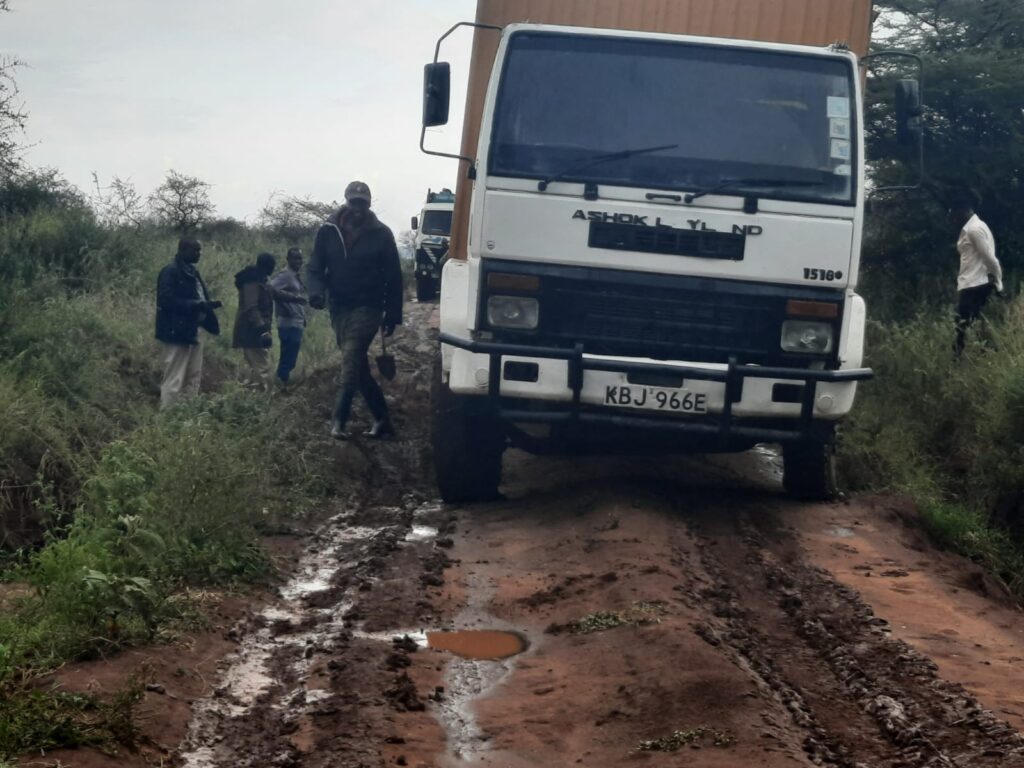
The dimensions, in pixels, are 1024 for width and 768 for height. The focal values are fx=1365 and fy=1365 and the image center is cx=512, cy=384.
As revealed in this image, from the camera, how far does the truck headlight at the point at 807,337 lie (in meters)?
7.65

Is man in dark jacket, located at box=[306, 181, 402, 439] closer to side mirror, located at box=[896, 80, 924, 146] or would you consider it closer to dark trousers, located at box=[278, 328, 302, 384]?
dark trousers, located at box=[278, 328, 302, 384]

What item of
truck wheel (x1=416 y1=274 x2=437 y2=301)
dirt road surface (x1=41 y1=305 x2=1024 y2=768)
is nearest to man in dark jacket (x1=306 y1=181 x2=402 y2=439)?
dirt road surface (x1=41 y1=305 x2=1024 y2=768)

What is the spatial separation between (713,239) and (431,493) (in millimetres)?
2729

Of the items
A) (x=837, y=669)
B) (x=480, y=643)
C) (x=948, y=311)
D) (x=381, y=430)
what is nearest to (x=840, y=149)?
(x=837, y=669)

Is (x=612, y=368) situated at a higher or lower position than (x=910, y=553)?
higher

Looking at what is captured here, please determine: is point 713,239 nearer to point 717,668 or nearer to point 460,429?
point 460,429

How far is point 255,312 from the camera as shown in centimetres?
1284

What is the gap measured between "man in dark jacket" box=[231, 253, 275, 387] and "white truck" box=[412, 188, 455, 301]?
12257mm

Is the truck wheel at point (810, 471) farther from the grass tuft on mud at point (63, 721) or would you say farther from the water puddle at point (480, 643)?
the grass tuft on mud at point (63, 721)

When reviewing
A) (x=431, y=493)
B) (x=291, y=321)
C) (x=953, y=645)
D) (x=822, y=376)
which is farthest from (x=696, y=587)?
(x=291, y=321)

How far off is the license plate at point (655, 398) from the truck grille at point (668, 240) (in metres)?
0.76

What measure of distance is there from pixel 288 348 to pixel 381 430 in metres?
2.72

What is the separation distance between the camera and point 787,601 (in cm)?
624

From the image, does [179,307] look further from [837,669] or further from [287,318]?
[837,669]
